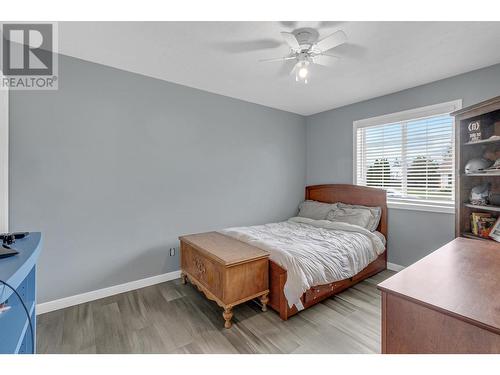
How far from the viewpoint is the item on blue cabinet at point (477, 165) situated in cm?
221

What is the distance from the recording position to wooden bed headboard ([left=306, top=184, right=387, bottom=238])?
3367mm

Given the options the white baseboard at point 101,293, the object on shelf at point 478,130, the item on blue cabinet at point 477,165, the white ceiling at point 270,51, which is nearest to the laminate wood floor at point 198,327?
the white baseboard at point 101,293

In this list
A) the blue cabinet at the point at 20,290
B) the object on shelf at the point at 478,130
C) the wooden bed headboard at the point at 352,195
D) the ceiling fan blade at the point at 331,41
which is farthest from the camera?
the wooden bed headboard at the point at 352,195

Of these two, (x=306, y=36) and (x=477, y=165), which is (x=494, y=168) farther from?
(x=306, y=36)

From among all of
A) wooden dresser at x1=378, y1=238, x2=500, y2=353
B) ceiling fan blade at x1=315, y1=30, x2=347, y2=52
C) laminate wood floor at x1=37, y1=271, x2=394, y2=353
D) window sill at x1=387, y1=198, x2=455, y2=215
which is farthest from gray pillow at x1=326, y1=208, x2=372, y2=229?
ceiling fan blade at x1=315, y1=30, x2=347, y2=52

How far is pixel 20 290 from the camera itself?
1411mm

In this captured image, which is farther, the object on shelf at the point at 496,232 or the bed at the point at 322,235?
the bed at the point at 322,235

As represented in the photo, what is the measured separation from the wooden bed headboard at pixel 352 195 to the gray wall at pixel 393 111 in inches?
4.1

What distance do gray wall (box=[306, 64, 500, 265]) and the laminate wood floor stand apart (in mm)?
1084

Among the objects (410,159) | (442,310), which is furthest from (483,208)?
(442,310)

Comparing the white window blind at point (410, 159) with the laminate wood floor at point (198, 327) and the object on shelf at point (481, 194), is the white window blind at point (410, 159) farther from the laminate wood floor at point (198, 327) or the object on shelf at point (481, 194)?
the laminate wood floor at point (198, 327)

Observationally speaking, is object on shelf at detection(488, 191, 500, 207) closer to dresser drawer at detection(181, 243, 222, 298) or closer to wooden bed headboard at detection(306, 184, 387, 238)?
wooden bed headboard at detection(306, 184, 387, 238)
